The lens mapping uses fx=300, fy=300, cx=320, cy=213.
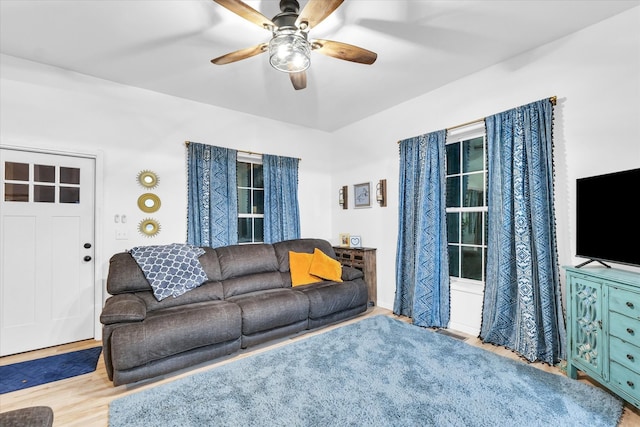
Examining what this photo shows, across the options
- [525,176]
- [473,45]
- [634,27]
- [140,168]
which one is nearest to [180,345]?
[140,168]

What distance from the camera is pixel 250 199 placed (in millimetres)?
4355

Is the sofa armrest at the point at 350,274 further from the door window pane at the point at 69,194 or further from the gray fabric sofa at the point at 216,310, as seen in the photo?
the door window pane at the point at 69,194

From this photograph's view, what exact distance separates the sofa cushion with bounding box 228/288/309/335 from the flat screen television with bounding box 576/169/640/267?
2.45 m

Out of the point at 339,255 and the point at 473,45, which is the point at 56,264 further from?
the point at 473,45

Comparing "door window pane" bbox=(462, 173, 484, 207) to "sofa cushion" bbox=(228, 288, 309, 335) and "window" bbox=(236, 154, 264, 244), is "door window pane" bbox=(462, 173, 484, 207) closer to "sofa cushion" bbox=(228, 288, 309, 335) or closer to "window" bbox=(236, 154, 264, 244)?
"sofa cushion" bbox=(228, 288, 309, 335)

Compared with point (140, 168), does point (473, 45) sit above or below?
above

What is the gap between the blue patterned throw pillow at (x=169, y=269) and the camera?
283cm

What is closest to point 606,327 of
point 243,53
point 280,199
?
point 243,53

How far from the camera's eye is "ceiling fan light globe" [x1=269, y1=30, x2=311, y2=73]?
1.95 meters

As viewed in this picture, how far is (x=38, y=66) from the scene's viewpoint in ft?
9.53

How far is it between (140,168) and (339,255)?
9.28ft

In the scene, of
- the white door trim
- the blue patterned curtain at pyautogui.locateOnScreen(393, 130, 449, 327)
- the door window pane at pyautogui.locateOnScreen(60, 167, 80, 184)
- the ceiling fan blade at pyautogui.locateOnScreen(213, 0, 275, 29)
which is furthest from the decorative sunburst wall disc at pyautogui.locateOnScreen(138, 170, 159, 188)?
the blue patterned curtain at pyautogui.locateOnScreen(393, 130, 449, 327)

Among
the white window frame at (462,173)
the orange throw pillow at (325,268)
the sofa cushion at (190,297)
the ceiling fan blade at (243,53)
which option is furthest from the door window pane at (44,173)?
the white window frame at (462,173)

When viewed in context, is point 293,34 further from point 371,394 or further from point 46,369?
point 46,369
